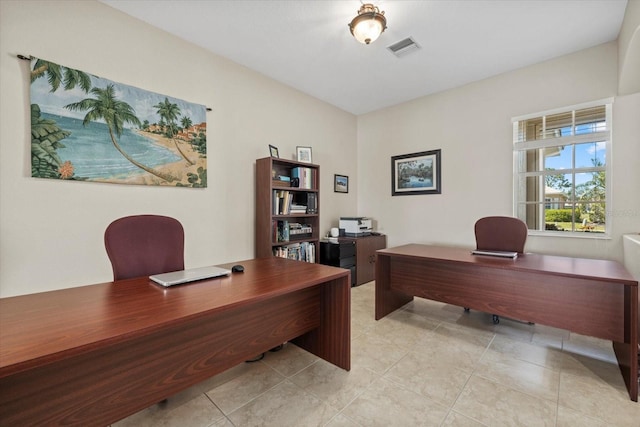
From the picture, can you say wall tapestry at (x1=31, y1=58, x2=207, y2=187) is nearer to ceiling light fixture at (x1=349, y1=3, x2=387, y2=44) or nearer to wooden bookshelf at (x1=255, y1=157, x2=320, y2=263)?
wooden bookshelf at (x1=255, y1=157, x2=320, y2=263)

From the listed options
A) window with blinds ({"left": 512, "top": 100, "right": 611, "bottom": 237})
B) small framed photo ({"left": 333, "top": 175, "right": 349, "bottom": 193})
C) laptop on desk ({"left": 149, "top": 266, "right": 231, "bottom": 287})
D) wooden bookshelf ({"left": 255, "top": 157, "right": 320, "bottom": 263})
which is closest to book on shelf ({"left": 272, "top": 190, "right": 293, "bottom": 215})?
wooden bookshelf ({"left": 255, "top": 157, "right": 320, "bottom": 263})

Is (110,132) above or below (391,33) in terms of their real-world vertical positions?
below

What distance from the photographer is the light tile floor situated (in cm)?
145

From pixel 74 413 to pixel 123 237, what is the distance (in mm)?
938

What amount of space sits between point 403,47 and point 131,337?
128 inches

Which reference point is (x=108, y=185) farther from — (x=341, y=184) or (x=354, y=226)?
(x=341, y=184)

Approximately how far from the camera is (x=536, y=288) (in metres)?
1.98

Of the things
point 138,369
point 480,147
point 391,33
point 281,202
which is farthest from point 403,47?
point 138,369

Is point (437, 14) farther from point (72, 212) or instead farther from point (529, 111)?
point (72, 212)

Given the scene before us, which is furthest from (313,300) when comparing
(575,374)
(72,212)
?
(72,212)

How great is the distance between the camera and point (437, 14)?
2340 millimetres

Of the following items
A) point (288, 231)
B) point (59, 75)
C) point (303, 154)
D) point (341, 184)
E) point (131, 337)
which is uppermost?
point (59, 75)

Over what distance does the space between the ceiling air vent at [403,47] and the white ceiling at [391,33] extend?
0.18ft

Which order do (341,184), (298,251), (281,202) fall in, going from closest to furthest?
1. (281,202)
2. (298,251)
3. (341,184)
